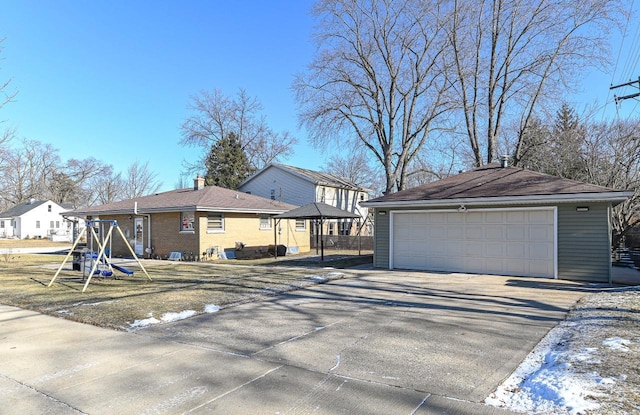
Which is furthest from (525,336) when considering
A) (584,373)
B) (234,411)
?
(234,411)

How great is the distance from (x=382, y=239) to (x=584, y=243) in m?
6.37

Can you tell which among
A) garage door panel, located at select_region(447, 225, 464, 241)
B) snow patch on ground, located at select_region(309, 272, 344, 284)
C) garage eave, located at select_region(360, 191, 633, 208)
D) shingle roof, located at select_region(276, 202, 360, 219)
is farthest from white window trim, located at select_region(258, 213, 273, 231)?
garage door panel, located at select_region(447, 225, 464, 241)

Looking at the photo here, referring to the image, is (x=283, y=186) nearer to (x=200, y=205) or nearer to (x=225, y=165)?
(x=225, y=165)

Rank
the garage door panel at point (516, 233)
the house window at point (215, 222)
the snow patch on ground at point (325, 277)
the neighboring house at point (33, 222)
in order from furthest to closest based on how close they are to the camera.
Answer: the neighboring house at point (33, 222)
the house window at point (215, 222)
the garage door panel at point (516, 233)
the snow patch on ground at point (325, 277)

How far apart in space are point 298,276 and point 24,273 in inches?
386

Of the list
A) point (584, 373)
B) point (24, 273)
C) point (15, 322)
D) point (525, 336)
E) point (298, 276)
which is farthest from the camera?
point (24, 273)

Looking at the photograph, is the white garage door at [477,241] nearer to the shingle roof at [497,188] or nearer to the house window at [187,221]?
the shingle roof at [497,188]

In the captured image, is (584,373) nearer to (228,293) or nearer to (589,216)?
(228,293)

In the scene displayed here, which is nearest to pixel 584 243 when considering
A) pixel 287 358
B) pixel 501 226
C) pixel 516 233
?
pixel 516 233

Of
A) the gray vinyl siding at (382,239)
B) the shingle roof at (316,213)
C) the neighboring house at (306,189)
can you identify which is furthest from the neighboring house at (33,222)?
the gray vinyl siding at (382,239)

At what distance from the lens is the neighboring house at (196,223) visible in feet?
62.2

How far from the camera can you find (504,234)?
41.1 ft

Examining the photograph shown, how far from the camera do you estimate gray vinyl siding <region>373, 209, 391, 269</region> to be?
48.9ft

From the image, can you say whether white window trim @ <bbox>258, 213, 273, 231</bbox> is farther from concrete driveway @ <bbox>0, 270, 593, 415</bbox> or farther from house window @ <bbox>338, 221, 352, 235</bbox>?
concrete driveway @ <bbox>0, 270, 593, 415</bbox>
